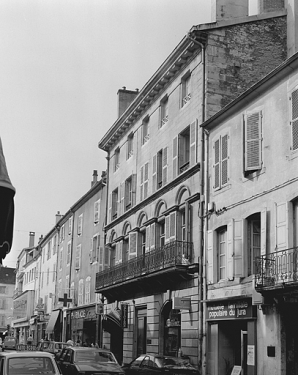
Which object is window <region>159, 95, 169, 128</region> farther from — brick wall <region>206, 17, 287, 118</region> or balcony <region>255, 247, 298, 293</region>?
balcony <region>255, 247, 298, 293</region>

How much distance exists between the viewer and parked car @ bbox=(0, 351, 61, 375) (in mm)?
12508

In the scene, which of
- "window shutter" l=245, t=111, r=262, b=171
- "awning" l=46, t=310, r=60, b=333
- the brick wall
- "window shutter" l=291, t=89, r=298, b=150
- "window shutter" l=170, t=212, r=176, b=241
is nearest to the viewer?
"window shutter" l=291, t=89, r=298, b=150

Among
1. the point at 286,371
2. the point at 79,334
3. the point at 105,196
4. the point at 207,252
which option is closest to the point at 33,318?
the point at 79,334

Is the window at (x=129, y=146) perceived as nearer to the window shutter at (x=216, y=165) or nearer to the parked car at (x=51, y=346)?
the parked car at (x=51, y=346)

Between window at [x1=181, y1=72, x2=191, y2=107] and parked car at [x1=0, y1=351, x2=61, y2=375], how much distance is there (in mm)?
14833

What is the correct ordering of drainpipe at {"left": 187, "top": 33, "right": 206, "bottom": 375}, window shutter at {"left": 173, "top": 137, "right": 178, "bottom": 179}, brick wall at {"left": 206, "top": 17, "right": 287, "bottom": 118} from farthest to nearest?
window shutter at {"left": 173, "top": 137, "right": 178, "bottom": 179}
brick wall at {"left": 206, "top": 17, "right": 287, "bottom": 118}
drainpipe at {"left": 187, "top": 33, "right": 206, "bottom": 375}

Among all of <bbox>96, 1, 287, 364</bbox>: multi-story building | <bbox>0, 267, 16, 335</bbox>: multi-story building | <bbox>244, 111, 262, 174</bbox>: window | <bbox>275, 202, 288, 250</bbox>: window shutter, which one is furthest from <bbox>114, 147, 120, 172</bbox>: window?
<bbox>0, 267, 16, 335</bbox>: multi-story building

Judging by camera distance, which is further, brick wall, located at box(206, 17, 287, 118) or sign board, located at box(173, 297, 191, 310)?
brick wall, located at box(206, 17, 287, 118)

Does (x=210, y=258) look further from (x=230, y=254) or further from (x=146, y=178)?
(x=146, y=178)

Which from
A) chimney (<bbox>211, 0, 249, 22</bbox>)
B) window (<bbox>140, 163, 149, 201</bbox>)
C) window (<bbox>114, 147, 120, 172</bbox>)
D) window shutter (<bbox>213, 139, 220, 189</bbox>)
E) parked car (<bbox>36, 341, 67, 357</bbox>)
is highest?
chimney (<bbox>211, 0, 249, 22</bbox>)

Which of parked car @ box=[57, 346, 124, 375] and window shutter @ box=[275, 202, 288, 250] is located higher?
window shutter @ box=[275, 202, 288, 250]

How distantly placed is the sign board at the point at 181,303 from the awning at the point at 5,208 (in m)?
17.6

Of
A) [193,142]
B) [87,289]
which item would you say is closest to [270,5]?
[193,142]

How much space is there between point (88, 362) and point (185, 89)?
1327 cm
